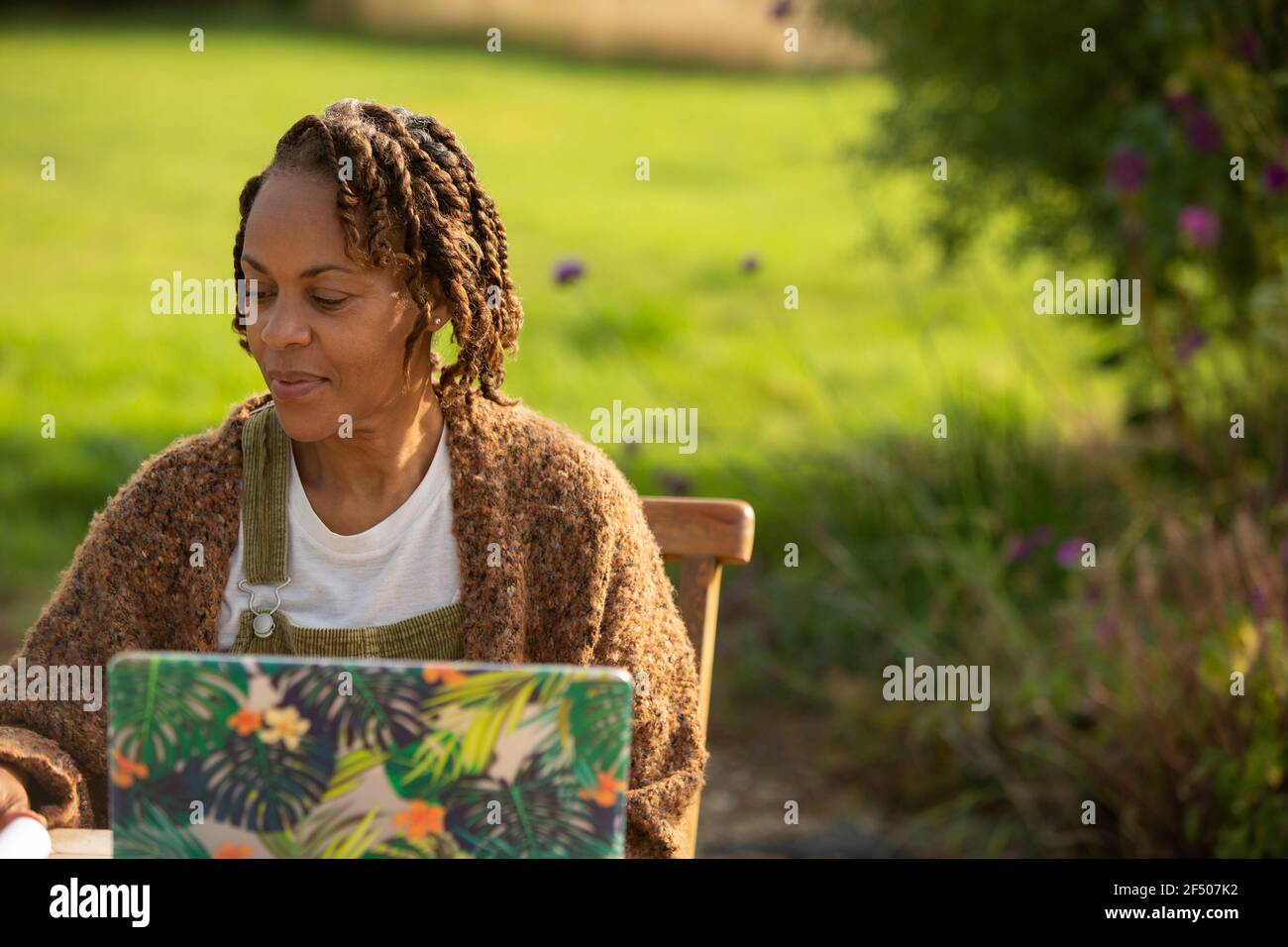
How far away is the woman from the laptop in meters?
0.73

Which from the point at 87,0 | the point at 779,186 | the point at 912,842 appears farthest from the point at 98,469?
the point at 87,0

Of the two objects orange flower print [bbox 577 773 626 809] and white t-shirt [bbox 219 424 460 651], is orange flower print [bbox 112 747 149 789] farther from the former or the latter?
white t-shirt [bbox 219 424 460 651]

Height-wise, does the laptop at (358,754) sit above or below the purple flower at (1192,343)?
below

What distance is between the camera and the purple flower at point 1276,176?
3781mm

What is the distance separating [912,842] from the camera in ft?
13.1

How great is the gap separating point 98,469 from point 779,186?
658 centimetres

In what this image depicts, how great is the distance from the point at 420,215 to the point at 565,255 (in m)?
6.93

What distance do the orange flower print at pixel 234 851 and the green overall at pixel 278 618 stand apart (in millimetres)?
748

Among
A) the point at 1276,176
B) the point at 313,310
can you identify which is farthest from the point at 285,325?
the point at 1276,176

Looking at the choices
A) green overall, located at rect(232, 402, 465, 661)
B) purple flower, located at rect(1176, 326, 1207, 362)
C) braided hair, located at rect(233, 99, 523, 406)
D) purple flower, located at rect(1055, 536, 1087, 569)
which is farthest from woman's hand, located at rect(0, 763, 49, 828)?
purple flower, located at rect(1176, 326, 1207, 362)

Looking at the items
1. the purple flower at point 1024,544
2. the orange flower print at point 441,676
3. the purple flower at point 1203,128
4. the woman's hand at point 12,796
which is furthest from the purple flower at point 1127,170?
the orange flower print at point 441,676

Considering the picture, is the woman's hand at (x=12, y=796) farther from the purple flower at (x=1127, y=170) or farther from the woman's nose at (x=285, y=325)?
the purple flower at (x=1127, y=170)
